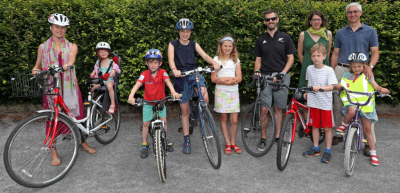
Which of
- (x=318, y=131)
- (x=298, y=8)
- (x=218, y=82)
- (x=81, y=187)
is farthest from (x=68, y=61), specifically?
(x=298, y=8)

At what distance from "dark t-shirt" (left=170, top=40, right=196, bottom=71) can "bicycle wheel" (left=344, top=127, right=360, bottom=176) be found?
2.48 metres

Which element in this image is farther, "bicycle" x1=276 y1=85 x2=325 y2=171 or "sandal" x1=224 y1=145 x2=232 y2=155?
"sandal" x1=224 y1=145 x2=232 y2=155

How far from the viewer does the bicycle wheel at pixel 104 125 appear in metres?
4.67

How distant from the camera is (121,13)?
5785mm

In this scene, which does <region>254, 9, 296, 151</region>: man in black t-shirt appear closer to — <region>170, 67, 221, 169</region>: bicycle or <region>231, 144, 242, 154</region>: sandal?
<region>231, 144, 242, 154</region>: sandal

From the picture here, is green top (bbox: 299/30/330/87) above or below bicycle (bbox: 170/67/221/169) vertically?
above

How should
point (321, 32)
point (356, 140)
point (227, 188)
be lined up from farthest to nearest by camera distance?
point (321, 32)
point (356, 140)
point (227, 188)

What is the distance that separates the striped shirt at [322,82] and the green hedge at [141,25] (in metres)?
1.89

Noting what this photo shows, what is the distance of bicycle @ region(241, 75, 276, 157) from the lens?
435cm

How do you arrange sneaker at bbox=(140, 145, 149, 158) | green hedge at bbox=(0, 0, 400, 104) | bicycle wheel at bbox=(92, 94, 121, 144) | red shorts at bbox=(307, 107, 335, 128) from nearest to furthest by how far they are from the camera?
1. red shorts at bbox=(307, 107, 335, 128)
2. sneaker at bbox=(140, 145, 149, 158)
3. bicycle wheel at bbox=(92, 94, 121, 144)
4. green hedge at bbox=(0, 0, 400, 104)

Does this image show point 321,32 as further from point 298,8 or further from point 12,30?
point 12,30

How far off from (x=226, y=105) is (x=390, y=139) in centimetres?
321

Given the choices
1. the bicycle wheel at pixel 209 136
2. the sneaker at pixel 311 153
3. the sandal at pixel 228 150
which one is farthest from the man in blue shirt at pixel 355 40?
the bicycle wheel at pixel 209 136

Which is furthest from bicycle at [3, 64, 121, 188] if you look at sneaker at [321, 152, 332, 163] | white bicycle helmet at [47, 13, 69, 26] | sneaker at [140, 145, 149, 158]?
sneaker at [321, 152, 332, 163]
